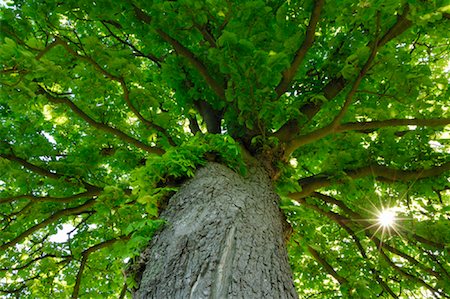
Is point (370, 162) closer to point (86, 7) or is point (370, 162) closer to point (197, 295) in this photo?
point (197, 295)

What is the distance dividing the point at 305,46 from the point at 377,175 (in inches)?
78.6

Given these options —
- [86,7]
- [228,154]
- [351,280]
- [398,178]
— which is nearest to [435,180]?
[398,178]

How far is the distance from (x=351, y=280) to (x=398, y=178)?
61.7 inches

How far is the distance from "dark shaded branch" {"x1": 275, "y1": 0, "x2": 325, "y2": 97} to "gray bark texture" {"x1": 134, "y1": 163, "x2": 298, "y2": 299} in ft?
5.42

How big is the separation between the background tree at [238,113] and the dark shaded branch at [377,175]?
0.05 feet

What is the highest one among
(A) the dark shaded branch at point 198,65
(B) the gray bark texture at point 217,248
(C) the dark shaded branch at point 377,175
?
(A) the dark shaded branch at point 198,65

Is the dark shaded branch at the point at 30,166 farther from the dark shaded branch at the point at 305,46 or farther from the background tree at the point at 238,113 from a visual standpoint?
the dark shaded branch at the point at 305,46

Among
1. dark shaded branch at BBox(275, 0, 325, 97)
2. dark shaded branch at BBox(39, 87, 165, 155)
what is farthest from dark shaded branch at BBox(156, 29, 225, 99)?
dark shaded branch at BBox(39, 87, 165, 155)

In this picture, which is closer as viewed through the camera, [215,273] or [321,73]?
[215,273]

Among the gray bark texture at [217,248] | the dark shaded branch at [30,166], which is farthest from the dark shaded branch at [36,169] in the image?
the gray bark texture at [217,248]

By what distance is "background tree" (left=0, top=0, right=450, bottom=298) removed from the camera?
9.70 feet

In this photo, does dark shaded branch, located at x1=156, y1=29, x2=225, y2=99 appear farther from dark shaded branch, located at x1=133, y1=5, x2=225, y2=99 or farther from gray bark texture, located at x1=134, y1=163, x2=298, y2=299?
gray bark texture, located at x1=134, y1=163, x2=298, y2=299

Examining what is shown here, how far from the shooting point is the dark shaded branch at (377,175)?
4109mm

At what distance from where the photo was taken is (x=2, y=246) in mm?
4723
